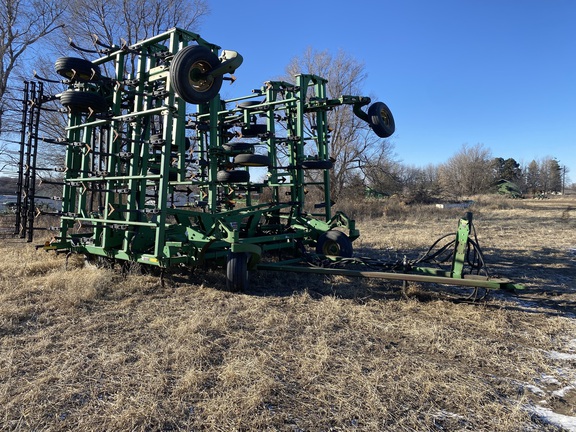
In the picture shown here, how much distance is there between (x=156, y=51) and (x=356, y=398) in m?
6.39

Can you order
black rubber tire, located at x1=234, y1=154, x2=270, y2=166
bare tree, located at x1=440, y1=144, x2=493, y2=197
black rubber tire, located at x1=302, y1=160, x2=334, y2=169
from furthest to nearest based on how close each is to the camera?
bare tree, located at x1=440, y1=144, x2=493, y2=197, black rubber tire, located at x1=302, y1=160, x2=334, y2=169, black rubber tire, located at x1=234, y1=154, x2=270, y2=166

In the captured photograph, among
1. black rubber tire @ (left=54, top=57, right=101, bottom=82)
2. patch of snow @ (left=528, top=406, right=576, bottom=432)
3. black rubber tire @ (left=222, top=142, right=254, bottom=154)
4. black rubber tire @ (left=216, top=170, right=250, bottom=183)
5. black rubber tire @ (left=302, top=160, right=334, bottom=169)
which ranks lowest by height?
patch of snow @ (left=528, top=406, right=576, bottom=432)

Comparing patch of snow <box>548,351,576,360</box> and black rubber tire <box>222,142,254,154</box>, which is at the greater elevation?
black rubber tire <box>222,142,254,154</box>

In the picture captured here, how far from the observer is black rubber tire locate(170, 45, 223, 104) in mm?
5438

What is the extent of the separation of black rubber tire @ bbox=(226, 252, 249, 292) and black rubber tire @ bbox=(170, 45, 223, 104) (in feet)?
7.72

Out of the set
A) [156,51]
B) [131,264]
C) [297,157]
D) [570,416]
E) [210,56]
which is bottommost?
[570,416]

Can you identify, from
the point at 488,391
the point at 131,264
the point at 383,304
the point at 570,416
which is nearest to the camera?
the point at 570,416

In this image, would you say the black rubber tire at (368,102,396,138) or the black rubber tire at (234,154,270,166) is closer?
the black rubber tire at (234,154,270,166)

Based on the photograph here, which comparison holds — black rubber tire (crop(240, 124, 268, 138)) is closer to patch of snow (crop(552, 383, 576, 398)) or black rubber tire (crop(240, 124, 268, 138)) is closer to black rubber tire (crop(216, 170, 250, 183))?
black rubber tire (crop(216, 170, 250, 183))

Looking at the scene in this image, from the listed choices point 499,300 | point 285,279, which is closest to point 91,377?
point 285,279

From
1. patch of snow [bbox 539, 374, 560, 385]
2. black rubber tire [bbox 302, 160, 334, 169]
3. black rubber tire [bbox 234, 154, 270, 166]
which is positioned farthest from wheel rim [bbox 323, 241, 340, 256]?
patch of snow [bbox 539, 374, 560, 385]

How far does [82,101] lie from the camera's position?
6.19m

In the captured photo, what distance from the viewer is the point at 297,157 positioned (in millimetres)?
8609

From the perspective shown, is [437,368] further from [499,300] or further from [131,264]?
[131,264]
